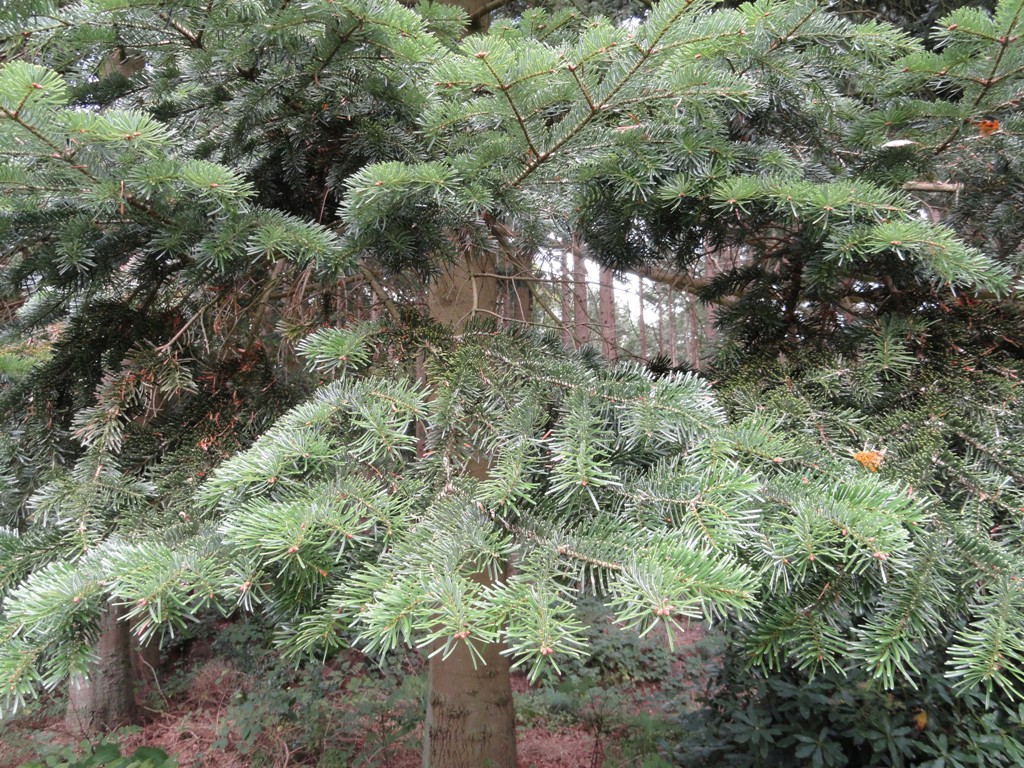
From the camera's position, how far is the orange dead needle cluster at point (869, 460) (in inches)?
48.0

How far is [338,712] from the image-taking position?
4.70m

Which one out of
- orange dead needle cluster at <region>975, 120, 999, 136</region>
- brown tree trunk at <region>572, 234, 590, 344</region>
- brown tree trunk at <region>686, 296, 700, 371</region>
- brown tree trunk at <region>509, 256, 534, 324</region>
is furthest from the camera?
brown tree trunk at <region>572, 234, 590, 344</region>

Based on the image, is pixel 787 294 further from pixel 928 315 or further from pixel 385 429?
pixel 385 429

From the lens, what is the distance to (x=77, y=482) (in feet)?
4.50

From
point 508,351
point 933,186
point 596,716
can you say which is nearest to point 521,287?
point 508,351

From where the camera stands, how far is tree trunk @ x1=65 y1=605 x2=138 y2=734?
173 inches

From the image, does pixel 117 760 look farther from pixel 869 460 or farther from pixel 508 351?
pixel 869 460

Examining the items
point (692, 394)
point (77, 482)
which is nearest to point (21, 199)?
point (77, 482)

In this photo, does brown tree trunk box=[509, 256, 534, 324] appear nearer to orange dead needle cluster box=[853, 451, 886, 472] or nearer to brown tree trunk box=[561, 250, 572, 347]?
brown tree trunk box=[561, 250, 572, 347]

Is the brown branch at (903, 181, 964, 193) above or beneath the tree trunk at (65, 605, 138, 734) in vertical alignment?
above

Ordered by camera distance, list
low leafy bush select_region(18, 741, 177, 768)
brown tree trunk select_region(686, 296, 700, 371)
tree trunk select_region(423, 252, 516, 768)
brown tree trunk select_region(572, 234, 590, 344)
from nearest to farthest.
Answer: brown tree trunk select_region(686, 296, 700, 371)
brown tree trunk select_region(572, 234, 590, 344)
tree trunk select_region(423, 252, 516, 768)
low leafy bush select_region(18, 741, 177, 768)

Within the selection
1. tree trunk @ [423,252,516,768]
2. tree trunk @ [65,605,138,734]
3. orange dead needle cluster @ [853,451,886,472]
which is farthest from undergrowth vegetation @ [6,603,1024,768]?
tree trunk @ [423,252,516,768]

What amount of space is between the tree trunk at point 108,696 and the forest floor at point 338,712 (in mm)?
130

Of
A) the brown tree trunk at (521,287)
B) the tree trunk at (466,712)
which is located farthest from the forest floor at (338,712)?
the brown tree trunk at (521,287)
